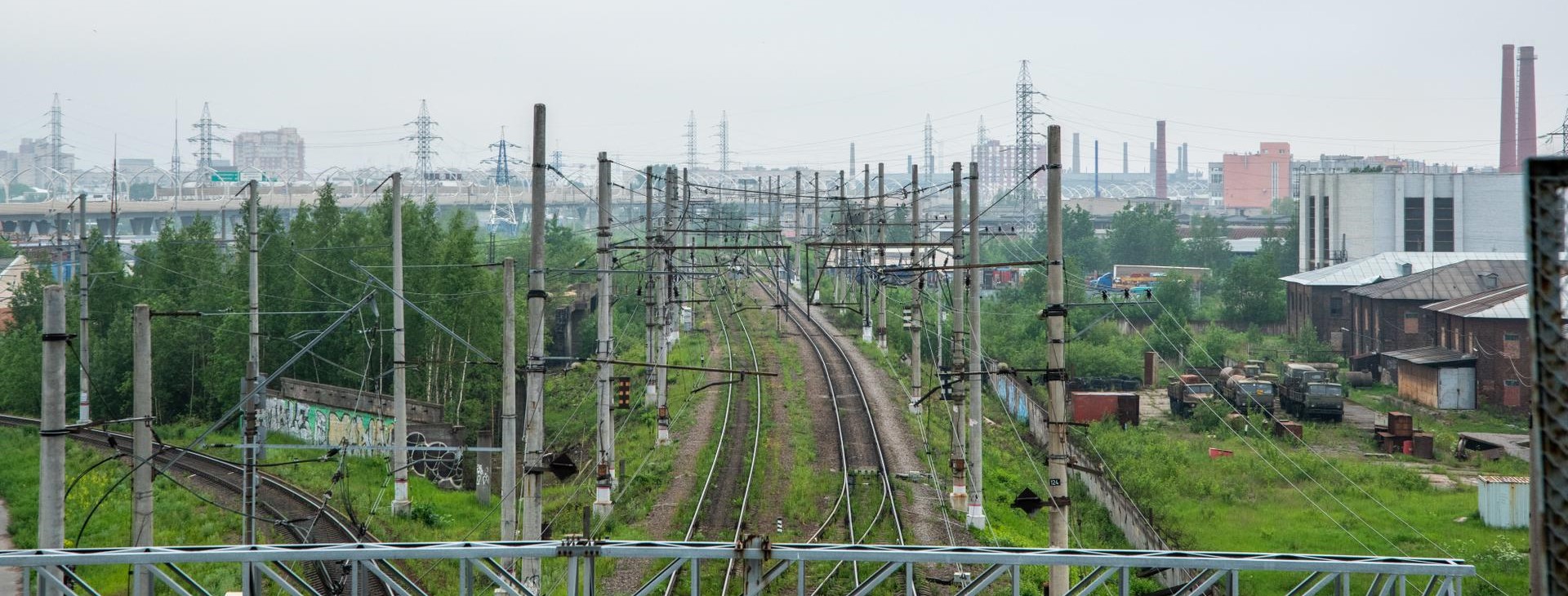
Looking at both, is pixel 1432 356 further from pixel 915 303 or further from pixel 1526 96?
pixel 1526 96

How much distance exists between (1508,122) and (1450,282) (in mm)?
53081

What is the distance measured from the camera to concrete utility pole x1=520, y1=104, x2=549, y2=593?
12.9 metres

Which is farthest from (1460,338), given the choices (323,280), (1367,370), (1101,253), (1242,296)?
(1101,253)

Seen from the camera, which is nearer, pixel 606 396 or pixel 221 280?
pixel 606 396

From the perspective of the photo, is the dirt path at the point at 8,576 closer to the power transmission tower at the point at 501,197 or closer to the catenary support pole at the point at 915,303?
the catenary support pole at the point at 915,303

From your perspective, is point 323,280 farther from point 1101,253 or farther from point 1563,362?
point 1101,253

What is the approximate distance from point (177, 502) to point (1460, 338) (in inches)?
1268

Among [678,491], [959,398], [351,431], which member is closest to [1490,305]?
[959,398]

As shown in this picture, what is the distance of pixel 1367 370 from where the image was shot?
4072cm

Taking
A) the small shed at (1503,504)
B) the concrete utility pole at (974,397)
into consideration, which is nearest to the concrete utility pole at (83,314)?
the concrete utility pole at (974,397)

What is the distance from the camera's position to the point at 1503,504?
20.1 m

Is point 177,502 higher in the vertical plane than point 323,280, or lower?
lower

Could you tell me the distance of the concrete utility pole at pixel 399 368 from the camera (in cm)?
1769

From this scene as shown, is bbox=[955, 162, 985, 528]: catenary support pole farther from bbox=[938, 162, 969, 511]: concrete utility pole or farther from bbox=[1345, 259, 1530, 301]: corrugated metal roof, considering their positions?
bbox=[1345, 259, 1530, 301]: corrugated metal roof
